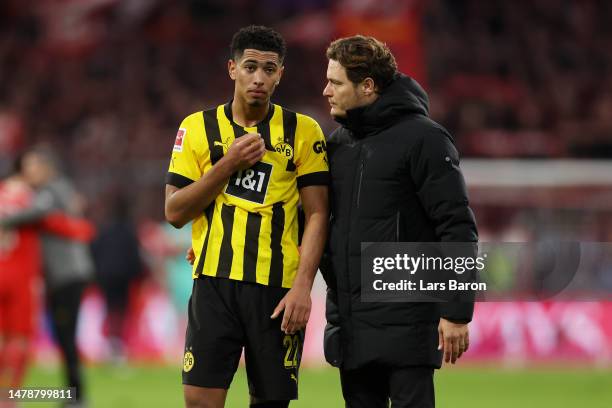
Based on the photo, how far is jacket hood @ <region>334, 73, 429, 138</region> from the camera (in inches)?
189

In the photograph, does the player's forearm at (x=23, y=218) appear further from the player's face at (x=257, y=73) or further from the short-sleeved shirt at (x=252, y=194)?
the player's face at (x=257, y=73)

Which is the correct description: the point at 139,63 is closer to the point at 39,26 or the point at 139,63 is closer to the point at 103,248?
the point at 39,26

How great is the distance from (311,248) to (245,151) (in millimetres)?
504

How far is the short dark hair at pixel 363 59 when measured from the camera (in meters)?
4.78

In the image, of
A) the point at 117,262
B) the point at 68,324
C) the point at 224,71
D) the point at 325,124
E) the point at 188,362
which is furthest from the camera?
the point at 224,71

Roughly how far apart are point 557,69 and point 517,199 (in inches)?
233

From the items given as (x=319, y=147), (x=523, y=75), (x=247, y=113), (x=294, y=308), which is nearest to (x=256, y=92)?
(x=247, y=113)

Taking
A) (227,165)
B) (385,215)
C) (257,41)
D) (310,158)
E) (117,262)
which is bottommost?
(385,215)

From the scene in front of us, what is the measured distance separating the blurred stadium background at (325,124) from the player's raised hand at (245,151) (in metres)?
5.06

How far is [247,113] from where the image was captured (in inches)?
191

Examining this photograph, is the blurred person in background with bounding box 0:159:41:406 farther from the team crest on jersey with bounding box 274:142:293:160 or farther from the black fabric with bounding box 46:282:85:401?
the team crest on jersey with bounding box 274:142:293:160

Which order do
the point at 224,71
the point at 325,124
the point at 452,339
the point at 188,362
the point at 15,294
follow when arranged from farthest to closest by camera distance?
the point at 224,71, the point at 325,124, the point at 15,294, the point at 188,362, the point at 452,339

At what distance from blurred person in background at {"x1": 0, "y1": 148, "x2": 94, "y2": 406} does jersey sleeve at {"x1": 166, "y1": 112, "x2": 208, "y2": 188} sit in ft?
13.0

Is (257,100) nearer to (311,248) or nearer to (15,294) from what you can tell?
(311,248)
